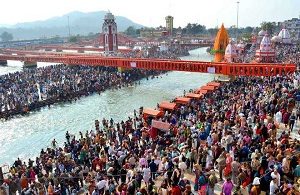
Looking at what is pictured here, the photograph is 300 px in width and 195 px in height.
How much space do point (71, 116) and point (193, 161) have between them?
21.8 metres

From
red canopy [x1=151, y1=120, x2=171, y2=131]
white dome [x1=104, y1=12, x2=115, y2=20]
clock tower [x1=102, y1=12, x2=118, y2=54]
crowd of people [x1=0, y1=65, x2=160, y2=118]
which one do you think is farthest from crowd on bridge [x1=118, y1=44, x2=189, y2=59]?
red canopy [x1=151, y1=120, x2=171, y2=131]

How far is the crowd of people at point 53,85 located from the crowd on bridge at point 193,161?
59.9ft

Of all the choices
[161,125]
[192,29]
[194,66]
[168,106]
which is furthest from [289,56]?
[192,29]

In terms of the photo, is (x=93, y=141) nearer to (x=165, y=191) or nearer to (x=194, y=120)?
(x=194, y=120)

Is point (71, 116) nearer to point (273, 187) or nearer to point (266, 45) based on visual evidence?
point (273, 187)

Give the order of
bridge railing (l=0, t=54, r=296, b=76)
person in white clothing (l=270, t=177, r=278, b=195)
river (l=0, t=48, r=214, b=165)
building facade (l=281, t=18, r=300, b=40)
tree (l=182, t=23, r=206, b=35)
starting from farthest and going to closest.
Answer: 1. tree (l=182, t=23, r=206, b=35)
2. building facade (l=281, t=18, r=300, b=40)
3. bridge railing (l=0, t=54, r=296, b=76)
4. river (l=0, t=48, r=214, b=165)
5. person in white clothing (l=270, t=177, r=278, b=195)

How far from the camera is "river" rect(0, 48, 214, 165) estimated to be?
26.5 meters

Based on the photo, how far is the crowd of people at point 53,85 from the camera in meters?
36.7

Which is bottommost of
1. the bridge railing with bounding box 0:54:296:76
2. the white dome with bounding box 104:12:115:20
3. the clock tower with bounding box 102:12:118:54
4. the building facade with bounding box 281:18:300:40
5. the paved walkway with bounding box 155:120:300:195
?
the paved walkway with bounding box 155:120:300:195

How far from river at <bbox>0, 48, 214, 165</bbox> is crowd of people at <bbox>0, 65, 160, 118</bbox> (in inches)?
43.4

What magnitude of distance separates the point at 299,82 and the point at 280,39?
60.1 m

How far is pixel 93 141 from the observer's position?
20.6m

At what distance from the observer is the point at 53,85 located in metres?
42.4

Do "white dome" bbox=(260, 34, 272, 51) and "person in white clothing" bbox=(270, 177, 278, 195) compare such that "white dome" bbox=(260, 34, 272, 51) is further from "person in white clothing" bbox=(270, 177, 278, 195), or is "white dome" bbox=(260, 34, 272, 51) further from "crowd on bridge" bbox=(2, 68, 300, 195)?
"person in white clothing" bbox=(270, 177, 278, 195)
